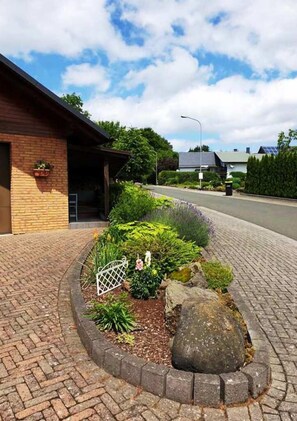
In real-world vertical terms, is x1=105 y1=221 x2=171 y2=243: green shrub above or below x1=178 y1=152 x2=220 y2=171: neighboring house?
below

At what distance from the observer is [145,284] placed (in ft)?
13.6

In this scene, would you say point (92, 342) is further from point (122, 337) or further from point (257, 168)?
point (257, 168)

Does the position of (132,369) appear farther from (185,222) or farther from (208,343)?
(185,222)

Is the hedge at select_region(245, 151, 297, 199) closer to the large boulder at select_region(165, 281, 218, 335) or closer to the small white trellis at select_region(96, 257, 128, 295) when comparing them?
the small white trellis at select_region(96, 257, 128, 295)

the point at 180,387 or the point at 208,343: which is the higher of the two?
the point at 208,343

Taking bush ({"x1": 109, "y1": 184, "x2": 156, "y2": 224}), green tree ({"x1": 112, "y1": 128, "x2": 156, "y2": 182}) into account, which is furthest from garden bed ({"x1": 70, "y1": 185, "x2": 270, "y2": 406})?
green tree ({"x1": 112, "y1": 128, "x2": 156, "y2": 182})

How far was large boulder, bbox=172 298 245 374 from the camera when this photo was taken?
8.80 ft

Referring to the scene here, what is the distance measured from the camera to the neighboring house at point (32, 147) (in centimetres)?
884

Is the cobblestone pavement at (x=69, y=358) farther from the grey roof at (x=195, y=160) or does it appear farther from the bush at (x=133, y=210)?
the grey roof at (x=195, y=160)

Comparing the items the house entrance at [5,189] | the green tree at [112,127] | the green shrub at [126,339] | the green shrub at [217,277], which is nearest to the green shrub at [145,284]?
the green shrub at [217,277]

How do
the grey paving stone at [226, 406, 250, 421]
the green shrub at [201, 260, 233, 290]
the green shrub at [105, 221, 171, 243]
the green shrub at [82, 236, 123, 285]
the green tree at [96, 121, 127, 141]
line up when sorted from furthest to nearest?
the green tree at [96, 121, 127, 141] → the green shrub at [105, 221, 171, 243] → the green shrub at [82, 236, 123, 285] → the green shrub at [201, 260, 233, 290] → the grey paving stone at [226, 406, 250, 421]

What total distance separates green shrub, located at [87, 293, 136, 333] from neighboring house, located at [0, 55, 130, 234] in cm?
640

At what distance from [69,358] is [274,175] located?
25.0m

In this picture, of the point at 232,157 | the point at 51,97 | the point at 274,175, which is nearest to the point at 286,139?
the point at 274,175
